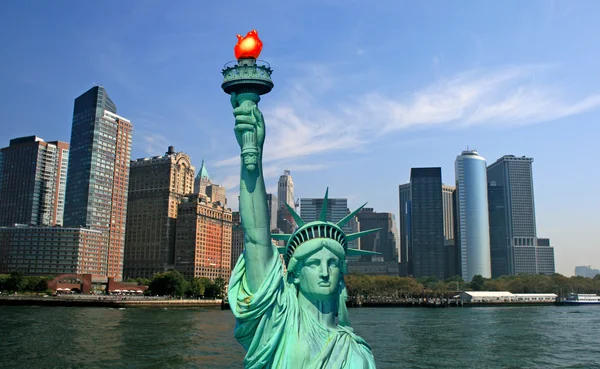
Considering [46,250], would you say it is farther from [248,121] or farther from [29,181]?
[248,121]

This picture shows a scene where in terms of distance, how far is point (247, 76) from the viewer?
26.1 ft

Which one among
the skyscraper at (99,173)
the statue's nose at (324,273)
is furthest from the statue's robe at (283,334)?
the skyscraper at (99,173)

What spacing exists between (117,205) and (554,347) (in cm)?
12840

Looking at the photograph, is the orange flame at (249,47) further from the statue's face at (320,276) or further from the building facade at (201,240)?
the building facade at (201,240)

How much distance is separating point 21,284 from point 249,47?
375 feet

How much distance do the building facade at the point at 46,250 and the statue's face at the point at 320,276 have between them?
133 m

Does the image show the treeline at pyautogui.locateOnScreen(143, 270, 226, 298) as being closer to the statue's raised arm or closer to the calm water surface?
the calm water surface

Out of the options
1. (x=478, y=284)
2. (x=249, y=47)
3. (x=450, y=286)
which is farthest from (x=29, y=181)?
(x=249, y=47)

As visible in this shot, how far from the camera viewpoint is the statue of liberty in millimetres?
7609

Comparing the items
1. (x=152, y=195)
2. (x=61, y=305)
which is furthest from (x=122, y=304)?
(x=152, y=195)

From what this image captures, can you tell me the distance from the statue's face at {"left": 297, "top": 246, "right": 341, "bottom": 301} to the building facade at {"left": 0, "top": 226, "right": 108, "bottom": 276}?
133235 millimetres

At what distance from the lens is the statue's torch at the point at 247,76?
26.2 ft

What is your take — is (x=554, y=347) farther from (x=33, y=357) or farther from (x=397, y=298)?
(x=397, y=298)

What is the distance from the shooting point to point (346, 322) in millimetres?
8320
